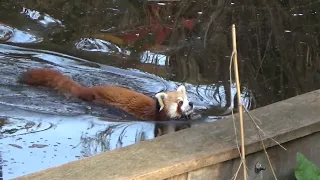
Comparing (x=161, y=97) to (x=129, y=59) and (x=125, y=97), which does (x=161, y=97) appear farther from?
(x=129, y=59)

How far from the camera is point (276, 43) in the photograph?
23.8ft

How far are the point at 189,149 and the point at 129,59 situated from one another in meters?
3.70

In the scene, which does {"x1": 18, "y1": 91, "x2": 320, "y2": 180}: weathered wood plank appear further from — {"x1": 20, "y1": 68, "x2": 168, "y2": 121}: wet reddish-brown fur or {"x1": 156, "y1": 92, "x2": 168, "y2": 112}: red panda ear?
{"x1": 20, "y1": 68, "x2": 168, "y2": 121}: wet reddish-brown fur

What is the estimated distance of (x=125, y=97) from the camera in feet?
18.7

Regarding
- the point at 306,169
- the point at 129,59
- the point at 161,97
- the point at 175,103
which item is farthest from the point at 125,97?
the point at 306,169

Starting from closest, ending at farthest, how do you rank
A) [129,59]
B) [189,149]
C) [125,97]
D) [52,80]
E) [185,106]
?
1. [189,149]
2. [185,106]
3. [125,97]
4. [52,80]
5. [129,59]

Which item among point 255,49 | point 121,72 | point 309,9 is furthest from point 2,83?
point 309,9

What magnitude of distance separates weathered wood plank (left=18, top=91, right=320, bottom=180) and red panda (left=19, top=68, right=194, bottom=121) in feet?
5.79

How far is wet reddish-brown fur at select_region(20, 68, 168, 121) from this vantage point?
5582 millimetres

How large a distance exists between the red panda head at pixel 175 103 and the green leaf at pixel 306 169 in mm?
2330

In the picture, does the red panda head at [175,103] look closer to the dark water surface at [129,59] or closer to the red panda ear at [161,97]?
the red panda ear at [161,97]

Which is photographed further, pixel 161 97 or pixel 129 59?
pixel 129 59

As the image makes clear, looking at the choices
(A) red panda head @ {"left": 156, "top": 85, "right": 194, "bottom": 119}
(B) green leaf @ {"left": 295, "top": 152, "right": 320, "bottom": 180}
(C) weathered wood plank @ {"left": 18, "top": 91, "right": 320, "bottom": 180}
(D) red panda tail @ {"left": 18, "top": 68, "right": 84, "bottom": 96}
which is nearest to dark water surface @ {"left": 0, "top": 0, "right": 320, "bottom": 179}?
(D) red panda tail @ {"left": 18, "top": 68, "right": 84, "bottom": 96}

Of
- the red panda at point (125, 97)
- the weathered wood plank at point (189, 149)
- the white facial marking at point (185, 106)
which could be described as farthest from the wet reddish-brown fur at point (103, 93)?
the weathered wood plank at point (189, 149)
